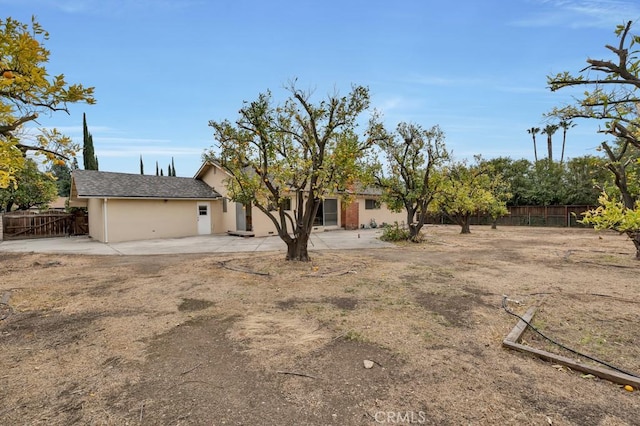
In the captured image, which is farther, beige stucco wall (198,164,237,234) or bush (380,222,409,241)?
beige stucco wall (198,164,237,234)

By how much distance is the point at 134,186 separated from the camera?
16391mm

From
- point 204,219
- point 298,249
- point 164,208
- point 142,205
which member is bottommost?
point 298,249

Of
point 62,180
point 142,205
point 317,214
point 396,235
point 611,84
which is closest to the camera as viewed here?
point 611,84

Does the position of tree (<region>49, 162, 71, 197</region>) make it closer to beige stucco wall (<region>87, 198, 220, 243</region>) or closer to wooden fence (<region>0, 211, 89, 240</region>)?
wooden fence (<region>0, 211, 89, 240</region>)

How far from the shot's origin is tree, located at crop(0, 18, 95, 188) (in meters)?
Answer: 3.30

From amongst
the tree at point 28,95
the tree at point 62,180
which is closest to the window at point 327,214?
the tree at point 28,95

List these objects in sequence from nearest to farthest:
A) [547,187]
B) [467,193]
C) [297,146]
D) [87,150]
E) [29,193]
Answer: [297,146] < [467,193] < [29,193] < [547,187] < [87,150]

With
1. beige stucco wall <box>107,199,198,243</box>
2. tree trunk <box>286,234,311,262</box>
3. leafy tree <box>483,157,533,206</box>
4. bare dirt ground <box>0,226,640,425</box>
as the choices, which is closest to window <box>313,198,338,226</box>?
beige stucco wall <box>107,199,198,243</box>

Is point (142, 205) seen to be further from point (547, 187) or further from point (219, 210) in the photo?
point (547, 187)

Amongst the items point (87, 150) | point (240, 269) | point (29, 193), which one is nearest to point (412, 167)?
point (240, 269)

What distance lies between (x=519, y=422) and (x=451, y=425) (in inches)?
20.0

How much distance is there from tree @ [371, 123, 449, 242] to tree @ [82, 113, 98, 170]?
28737 millimetres

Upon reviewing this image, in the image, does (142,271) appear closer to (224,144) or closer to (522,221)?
(224,144)

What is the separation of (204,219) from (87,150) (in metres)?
19.6
